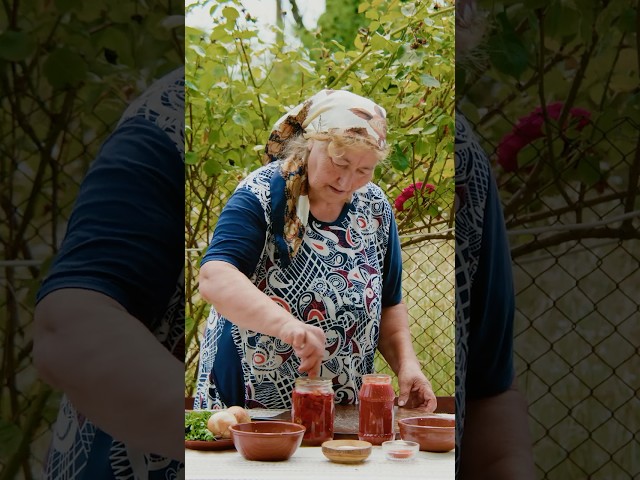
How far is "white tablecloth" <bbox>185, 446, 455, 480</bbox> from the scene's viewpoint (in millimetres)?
1312

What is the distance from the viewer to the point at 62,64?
0.80m

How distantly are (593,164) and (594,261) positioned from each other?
0.10m

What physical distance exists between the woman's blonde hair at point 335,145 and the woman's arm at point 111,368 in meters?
1.37

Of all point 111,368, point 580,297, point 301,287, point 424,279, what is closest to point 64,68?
point 111,368

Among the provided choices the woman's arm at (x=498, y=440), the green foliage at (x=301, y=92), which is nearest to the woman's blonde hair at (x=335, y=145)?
the green foliage at (x=301, y=92)

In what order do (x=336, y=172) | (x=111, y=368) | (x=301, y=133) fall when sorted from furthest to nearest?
(x=301, y=133)
(x=336, y=172)
(x=111, y=368)

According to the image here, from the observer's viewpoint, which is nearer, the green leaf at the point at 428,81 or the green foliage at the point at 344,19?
the green leaf at the point at 428,81

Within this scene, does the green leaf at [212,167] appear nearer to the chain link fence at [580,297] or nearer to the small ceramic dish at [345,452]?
the small ceramic dish at [345,452]

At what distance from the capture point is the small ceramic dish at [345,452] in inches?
53.2

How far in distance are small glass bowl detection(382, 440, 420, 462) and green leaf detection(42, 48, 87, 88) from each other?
87 cm

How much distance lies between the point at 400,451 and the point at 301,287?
642 millimetres

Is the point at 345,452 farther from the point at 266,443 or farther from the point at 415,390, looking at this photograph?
the point at 415,390

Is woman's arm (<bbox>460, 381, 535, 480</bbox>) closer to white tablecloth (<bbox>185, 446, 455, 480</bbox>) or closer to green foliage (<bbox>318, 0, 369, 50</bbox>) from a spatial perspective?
white tablecloth (<bbox>185, 446, 455, 480</bbox>)

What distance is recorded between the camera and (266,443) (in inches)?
54.1
